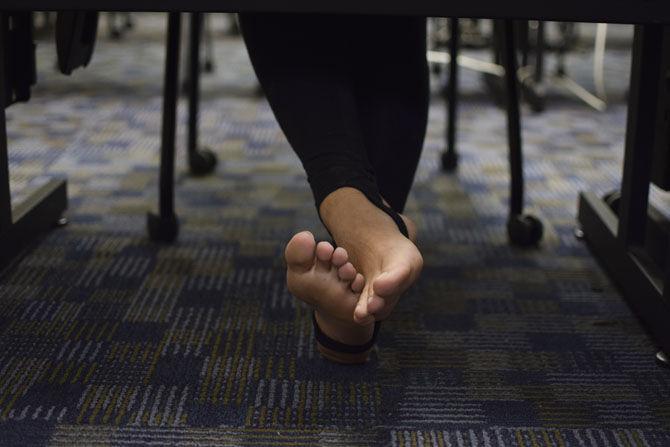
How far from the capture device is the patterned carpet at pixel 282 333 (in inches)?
31.4

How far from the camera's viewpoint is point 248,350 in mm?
968

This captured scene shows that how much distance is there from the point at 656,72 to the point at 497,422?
529mm

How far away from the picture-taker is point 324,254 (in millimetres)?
716

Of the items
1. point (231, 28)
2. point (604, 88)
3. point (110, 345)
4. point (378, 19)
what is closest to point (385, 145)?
point (378, 19)

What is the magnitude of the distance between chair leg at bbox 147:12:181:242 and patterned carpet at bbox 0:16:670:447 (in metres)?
0.03

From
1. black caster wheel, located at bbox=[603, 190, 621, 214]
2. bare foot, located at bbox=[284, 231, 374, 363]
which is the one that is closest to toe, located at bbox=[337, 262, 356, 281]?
bare foot, located at bbox=[284, 231, 374, 363]

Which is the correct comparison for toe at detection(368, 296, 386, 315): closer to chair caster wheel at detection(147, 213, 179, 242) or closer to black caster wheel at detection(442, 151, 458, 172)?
chair caster wheel at detection(147, 213, 179, 242)

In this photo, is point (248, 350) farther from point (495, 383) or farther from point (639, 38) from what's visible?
point (639, 38)

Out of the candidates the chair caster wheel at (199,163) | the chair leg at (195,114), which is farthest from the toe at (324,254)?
the chair caster wheel at (199,163)

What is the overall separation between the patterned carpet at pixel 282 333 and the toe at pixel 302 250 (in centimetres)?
17

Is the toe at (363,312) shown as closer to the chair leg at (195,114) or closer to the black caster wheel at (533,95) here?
the chair leg at (195,114)

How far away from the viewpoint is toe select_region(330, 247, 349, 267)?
715 mm

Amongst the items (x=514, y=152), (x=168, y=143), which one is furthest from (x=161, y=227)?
(x=514, y=152)

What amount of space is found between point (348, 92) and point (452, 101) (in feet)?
3.05
